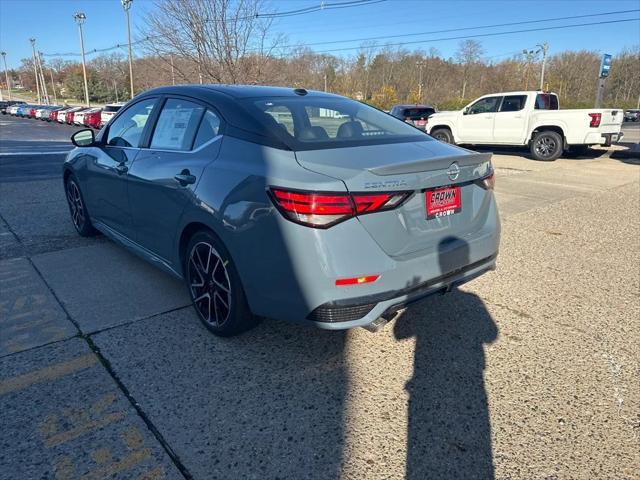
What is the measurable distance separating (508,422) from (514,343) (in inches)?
34.2

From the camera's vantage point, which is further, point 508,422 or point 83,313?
point 83,313

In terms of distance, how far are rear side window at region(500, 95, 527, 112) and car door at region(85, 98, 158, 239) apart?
12.6 metres

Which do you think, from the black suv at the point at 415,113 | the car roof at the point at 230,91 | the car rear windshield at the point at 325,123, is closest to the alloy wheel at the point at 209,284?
the car rear windshield at the point at 325,123

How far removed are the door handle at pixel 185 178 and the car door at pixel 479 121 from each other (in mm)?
13270

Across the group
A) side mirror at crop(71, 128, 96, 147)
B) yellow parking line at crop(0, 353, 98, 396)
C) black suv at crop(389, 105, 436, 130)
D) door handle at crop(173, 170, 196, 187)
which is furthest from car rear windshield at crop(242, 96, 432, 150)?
black suv at crop(389, 105, 436, 130)

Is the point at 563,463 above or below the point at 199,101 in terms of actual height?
below

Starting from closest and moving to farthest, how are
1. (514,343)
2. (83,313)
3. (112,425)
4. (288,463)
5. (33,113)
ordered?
(288,463) < (112,425) < (514,343) < (83,313) < (33,113)

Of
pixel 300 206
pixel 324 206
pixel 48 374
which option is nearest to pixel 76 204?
pixel 48 374

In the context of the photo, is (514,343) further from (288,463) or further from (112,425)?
(112,425)

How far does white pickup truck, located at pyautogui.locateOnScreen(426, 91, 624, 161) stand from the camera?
12.3 meters

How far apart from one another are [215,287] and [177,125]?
1.27m

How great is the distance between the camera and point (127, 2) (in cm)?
3934

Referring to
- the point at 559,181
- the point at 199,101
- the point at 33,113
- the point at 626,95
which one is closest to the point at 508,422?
the point at 199,101

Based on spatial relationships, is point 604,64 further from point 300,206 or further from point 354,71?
point 354,71
